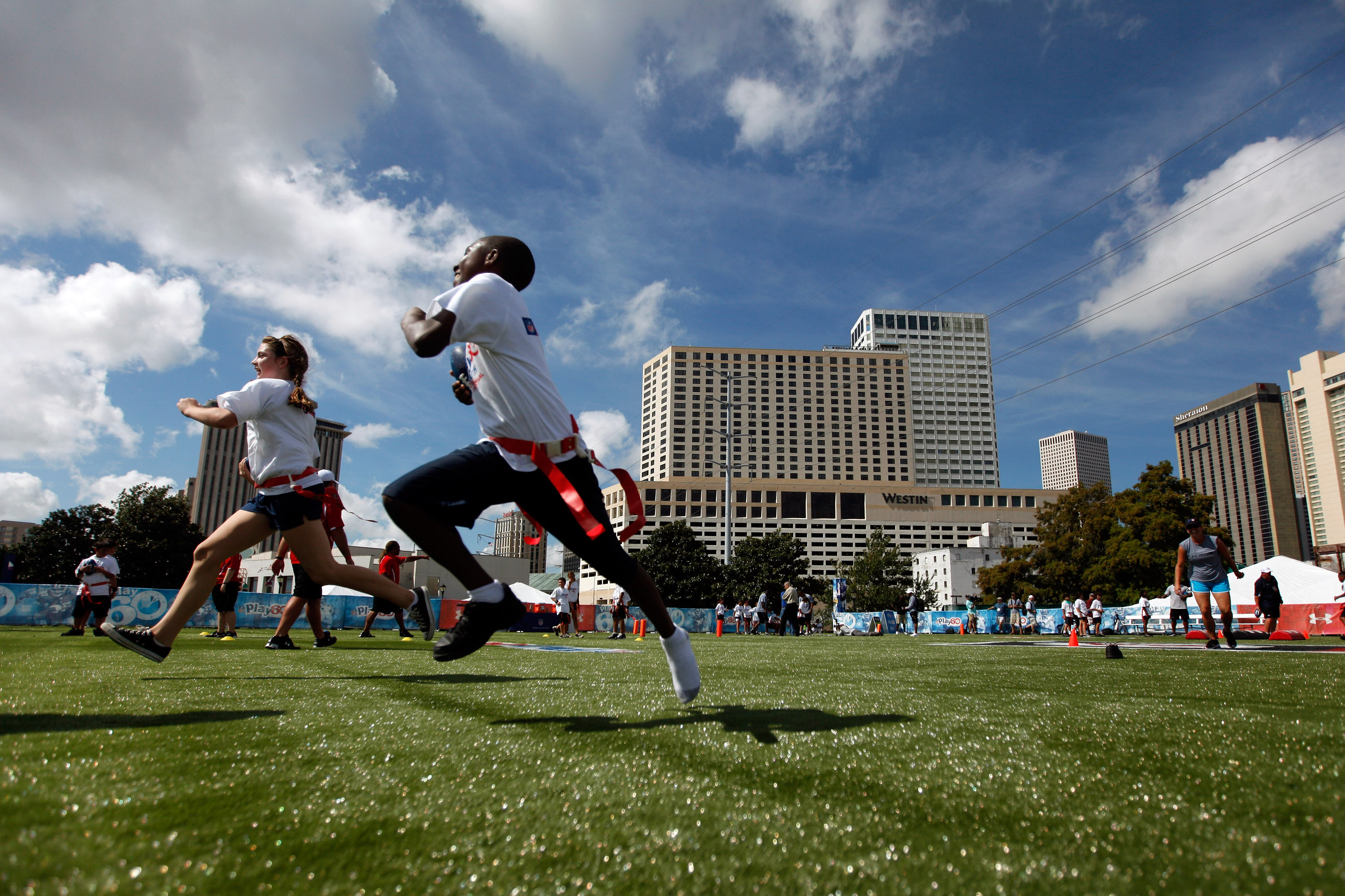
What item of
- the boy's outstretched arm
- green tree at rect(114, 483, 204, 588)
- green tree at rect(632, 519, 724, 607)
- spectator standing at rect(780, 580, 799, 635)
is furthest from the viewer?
green tree at rect(632, 519, 724, 607)

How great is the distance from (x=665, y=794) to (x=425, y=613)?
363 centimetres

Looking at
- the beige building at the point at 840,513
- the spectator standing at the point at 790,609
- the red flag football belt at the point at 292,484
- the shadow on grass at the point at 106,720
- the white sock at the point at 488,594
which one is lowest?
the spectator standing at the point at 790,609

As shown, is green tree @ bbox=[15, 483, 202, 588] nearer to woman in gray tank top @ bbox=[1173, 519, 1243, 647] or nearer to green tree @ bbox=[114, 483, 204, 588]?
green tree @ bbox=[114, 483, 204, 588]

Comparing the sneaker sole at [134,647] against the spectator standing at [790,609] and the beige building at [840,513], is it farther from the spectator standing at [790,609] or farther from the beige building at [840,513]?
the beige building at [840,513]

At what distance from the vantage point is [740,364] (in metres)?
192

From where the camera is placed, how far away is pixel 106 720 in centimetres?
239

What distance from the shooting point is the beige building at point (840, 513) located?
151 meters

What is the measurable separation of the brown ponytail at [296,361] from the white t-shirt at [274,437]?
51mm

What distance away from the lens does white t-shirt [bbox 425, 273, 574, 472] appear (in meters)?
2.86

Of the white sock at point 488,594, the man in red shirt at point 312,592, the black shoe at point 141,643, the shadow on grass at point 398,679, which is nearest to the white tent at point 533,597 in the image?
the man in red shirt at point 312,592

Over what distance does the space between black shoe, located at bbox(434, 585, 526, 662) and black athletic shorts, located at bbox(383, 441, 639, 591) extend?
370 mm

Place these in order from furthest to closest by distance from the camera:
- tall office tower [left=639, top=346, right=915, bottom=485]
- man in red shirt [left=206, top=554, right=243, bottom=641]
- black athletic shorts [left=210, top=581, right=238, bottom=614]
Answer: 1. tall office tower [left=639, top=346, right=915, bottom=485]
2. black athletic shorts [left=210, top=581, right=238, bottom=614]
3. man in red shirt [left=206, top=554, right=243, bottom=641]

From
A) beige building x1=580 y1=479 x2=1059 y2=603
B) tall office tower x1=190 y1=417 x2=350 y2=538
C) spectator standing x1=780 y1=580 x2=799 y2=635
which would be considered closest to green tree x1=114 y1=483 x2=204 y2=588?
spectator standing x1=780 y1=580 x2=799 y2=635

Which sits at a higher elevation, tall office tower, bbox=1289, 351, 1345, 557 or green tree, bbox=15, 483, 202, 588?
tall office tower, bbox=1289, 351, 1345, 557
